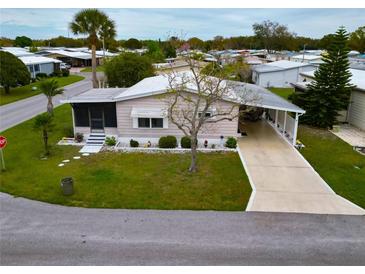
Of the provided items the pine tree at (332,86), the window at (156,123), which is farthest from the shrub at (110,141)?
the pine tree at (332,86)

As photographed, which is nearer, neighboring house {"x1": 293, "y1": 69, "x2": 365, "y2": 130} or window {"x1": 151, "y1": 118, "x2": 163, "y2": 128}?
window {"x1": 151, "y1": 118, "x2": 163, "y2": 128}

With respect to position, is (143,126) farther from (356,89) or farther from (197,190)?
(356,89)

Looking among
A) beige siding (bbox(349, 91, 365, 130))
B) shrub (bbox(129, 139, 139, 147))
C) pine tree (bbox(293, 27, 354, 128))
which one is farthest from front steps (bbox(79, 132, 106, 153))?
beige siding (bbox(349, 91, 365, 130))

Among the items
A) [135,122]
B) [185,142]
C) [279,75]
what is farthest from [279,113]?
[279,75]

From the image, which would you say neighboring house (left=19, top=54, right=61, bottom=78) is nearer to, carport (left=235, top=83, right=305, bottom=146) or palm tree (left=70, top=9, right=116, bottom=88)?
palm tree (left=70, top=9, right=116, bottom=88)

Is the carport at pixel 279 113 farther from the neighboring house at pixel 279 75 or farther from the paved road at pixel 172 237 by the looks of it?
the neighboring house at pixel 279 75
